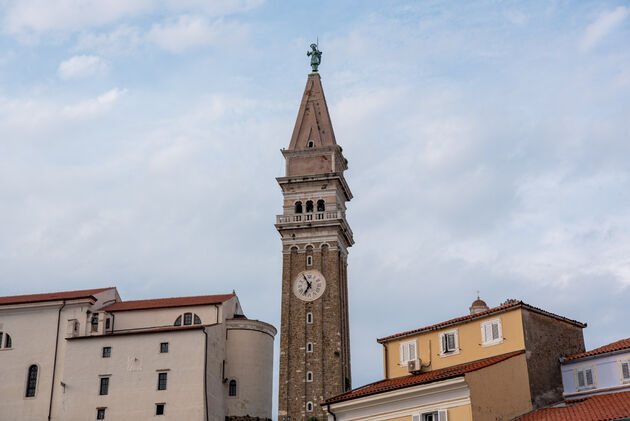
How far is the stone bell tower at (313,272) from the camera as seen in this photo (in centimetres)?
5822

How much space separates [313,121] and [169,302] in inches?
784

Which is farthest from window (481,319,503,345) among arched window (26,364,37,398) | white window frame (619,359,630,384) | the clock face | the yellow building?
arched window (26,364,37,398)

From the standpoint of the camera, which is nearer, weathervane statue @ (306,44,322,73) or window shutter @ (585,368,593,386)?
window shutter @ (585,368,593,386)

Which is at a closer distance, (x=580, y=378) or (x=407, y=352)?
(x=580, y=378)

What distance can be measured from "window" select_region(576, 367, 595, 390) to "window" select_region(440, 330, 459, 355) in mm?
4481

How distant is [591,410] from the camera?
26.8 m

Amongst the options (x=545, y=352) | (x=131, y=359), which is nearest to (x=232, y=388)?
(x=131, y=359)

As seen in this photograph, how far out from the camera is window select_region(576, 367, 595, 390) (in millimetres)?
30125

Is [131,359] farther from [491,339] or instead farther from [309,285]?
[491,339]

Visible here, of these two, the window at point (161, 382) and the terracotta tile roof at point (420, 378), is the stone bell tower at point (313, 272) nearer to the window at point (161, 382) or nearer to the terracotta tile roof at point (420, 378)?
the window at point (161, 382)

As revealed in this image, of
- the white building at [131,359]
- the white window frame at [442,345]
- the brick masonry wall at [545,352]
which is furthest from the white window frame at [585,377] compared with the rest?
the white building at [131,359]

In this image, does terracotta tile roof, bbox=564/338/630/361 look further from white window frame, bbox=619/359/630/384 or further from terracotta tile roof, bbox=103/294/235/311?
terracotta tile roof, bbox=103/294/235/311

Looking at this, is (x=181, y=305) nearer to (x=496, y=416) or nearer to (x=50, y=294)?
(x=50, y=294)

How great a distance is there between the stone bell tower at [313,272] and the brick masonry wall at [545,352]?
2767cm
